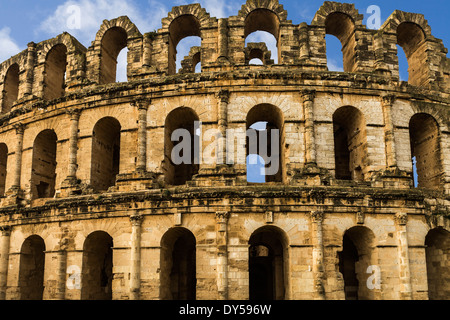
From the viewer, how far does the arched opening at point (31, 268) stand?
1706cm

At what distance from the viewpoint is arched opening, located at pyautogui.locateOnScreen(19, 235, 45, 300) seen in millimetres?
17062

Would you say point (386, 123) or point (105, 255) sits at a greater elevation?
point (386, 123)

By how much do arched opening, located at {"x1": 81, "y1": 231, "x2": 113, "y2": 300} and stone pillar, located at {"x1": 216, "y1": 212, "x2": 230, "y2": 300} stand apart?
4.30 metres

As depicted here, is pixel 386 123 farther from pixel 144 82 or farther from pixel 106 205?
pixel 106 205

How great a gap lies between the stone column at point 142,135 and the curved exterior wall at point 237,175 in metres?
0.05

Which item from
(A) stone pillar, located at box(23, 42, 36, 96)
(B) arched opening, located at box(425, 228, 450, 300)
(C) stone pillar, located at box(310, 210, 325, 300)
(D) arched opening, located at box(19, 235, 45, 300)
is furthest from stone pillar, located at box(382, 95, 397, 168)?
(A) stone pillar, located at box(23, 42, 36, 96)

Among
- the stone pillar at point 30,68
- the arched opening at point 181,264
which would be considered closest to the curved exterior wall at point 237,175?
the arched opening at point 181,264

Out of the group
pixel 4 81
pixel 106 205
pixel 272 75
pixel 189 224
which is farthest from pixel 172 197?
pixel 4 81

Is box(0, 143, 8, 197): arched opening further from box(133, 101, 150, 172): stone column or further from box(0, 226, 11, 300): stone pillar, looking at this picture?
box(133, 101, 150, 172): stone column

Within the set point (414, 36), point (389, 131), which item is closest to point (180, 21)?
point (389, 131)

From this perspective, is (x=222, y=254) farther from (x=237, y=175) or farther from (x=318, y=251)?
(x=318, y=251)

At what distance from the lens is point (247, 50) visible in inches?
687

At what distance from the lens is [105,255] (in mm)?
17156

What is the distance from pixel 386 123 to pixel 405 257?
5019 mm
